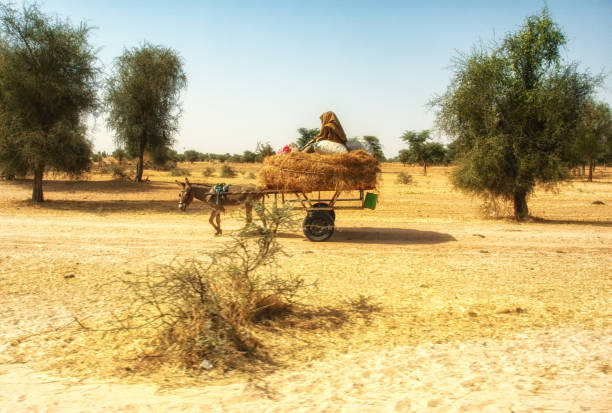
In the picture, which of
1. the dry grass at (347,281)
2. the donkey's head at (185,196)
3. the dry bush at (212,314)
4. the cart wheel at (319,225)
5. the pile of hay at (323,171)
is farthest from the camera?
the donkey's head at (185,196)

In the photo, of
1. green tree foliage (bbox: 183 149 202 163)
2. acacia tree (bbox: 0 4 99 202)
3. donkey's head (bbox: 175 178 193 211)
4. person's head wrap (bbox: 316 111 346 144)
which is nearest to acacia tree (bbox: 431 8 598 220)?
person's head wrap (bbox: 316 111 346 144)

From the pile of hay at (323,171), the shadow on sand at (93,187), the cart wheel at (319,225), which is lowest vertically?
the cart wheel at (319,225)

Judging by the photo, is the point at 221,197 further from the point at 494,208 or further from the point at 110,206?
the point at 494,208

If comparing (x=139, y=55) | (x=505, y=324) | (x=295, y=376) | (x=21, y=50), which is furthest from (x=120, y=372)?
(x=139, y=55)

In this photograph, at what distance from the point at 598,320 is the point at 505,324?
1428 mm

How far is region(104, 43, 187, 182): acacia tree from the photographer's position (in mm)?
30547

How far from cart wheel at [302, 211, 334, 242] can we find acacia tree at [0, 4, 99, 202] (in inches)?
522

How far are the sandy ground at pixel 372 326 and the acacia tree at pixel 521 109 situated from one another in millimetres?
2842

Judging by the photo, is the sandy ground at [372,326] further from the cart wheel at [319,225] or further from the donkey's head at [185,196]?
the donkey's head at [185,196]

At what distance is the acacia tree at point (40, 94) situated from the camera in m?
18.3

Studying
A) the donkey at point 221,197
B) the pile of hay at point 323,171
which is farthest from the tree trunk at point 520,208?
the donkey at point 221,197

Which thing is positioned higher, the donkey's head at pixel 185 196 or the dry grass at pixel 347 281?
the donkey's head at pixel 185 196

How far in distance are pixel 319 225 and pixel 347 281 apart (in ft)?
12.3

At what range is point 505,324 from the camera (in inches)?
239
